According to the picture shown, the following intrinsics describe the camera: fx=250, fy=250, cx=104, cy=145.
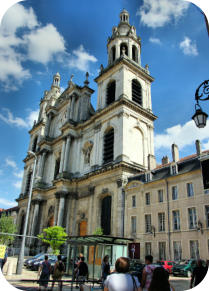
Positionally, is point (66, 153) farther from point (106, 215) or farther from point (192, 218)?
point (192, 218)

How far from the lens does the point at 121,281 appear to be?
3594mm

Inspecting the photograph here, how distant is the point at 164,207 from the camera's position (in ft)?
74.9

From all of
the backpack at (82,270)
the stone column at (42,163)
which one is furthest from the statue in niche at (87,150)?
the backpack at (82,270)

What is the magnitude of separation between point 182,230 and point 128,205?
6483 mm

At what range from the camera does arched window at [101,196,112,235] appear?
27.5 metres

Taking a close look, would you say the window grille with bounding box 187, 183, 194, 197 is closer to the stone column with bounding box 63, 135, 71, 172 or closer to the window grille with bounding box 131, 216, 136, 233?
the window grille with bounding box 131, 216, 136, 233

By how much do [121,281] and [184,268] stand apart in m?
16.9

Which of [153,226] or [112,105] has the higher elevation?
[112,105]

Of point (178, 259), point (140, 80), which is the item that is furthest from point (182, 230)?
point (140, 80)

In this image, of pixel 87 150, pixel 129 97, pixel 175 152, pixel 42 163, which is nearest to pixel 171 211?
pixel 175 152

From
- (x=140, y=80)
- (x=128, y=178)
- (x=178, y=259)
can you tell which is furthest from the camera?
(x=140, y=80)

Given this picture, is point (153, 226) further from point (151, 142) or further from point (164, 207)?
point (151, 142)

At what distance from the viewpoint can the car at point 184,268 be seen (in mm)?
17612

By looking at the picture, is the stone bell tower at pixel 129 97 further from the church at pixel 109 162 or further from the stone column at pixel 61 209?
the stone column at pixel 61 209
